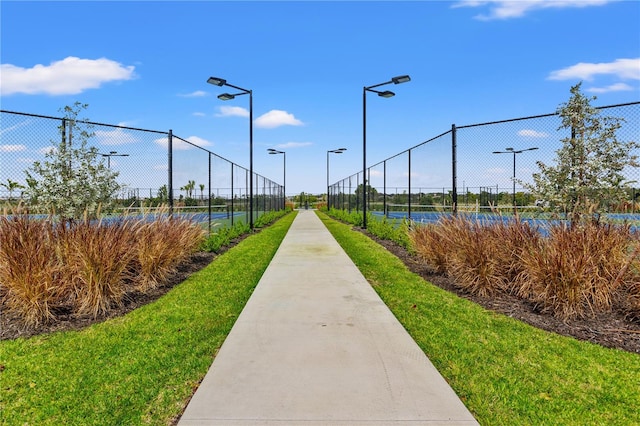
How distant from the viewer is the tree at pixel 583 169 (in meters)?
5.88

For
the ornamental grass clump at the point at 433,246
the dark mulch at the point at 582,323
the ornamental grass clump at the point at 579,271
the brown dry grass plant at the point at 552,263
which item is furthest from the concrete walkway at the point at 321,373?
the ornamental grass clump at the point at 433,246

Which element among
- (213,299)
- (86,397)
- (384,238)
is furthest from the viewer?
(384,238)

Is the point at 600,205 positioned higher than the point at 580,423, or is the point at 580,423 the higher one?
the point at 600,205

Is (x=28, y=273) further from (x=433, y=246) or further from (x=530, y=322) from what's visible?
(x=433, y=246)

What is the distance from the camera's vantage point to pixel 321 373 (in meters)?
3.26

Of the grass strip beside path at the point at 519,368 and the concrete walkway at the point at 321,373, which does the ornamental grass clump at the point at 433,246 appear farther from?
the concrete walkway at the point at 321,373

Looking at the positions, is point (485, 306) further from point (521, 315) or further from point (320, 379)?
point (320, 379)

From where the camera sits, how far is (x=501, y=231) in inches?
251

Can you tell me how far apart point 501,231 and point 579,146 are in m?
1.78

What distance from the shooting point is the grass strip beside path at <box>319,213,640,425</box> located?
2854mm

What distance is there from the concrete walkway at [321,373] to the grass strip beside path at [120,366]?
252 mm

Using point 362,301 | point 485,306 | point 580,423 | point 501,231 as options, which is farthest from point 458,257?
point 580,423

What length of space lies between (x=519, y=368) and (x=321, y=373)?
185cm

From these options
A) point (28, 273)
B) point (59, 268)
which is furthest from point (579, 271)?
point (28, 273)
